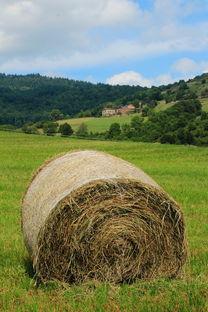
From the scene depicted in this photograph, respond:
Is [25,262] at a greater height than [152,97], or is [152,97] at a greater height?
[152,97]

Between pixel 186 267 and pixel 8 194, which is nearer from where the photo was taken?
pixel 186 267

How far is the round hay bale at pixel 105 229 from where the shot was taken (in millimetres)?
6188

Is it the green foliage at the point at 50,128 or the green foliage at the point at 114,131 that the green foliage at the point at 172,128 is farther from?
the green foliage at the point at 50,128

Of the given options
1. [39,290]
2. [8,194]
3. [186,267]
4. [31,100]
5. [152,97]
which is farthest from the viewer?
[31,100]

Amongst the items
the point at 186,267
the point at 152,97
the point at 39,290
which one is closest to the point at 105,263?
the point at 39,290

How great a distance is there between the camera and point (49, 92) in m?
192

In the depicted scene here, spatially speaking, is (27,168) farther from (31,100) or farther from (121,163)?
(31,100)

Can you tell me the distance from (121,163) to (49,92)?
188561mm

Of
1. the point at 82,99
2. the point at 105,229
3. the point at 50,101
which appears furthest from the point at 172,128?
the point at 82,99

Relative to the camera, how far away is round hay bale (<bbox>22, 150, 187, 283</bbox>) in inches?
244

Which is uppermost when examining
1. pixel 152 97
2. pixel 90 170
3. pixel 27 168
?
pixel 152 97

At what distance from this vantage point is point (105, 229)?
6.31 m

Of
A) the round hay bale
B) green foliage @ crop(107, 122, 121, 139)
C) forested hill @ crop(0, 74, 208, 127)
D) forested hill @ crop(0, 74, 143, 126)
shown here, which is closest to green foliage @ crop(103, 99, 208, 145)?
green foliage @ crop(107, 122, 121, 139)

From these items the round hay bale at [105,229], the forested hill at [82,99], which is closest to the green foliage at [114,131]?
the forested hill at [82,99]
